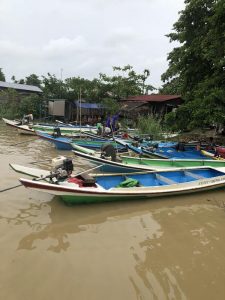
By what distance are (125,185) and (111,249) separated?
2.41 meters

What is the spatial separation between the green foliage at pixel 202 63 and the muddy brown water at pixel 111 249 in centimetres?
518

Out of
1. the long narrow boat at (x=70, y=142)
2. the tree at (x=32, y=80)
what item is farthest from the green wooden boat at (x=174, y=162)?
the tree at (x=32, y=80)

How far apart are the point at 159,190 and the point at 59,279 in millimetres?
3608

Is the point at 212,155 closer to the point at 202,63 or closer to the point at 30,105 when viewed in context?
the point at 202,63

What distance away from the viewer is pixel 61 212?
6184 millimetres

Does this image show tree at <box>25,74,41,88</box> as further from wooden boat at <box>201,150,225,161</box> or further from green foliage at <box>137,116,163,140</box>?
wooden boat at <box>201,150,225,161</box>

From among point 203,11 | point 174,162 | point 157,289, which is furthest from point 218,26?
point 157,289

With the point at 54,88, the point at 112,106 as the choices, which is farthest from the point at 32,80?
the point at 112,106

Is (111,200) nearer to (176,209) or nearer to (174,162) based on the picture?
(176,209)

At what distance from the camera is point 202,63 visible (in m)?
14.0

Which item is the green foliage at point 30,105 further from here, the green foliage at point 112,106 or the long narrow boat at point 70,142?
the long narrow boat at point 70,142

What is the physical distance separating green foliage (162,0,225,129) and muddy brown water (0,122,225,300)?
5.18 metres

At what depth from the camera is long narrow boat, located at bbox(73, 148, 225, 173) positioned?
28.9 ft

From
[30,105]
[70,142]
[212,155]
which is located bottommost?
[70,142]
